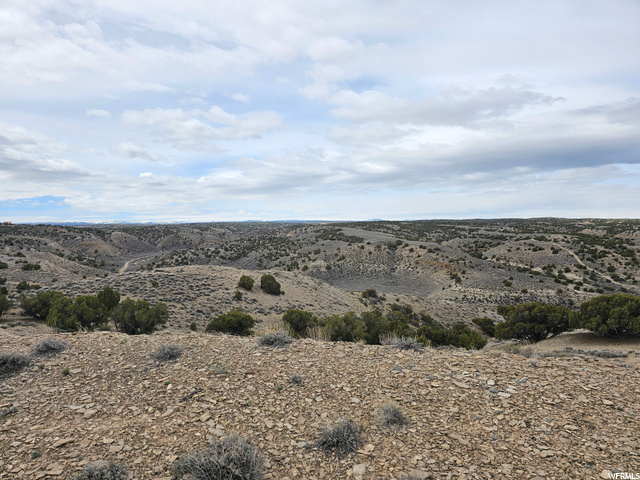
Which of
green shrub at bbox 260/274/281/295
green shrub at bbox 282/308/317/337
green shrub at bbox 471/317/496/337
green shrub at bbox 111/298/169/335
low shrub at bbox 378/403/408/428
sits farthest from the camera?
green shrub at bbox 260/274/281/295

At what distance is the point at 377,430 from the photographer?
495 centimetres

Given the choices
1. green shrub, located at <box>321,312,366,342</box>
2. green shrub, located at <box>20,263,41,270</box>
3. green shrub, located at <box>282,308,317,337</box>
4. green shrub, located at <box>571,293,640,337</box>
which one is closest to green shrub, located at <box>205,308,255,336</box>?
green shrub, located at <box>282,308,317,337</box>

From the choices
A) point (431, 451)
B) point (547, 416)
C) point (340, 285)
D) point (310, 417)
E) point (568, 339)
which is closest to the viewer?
point (431, 451)

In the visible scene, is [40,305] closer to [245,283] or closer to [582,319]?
[245,283]

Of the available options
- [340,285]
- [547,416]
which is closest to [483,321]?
[340,285]

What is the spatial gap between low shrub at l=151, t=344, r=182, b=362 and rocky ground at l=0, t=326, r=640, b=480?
194 mm

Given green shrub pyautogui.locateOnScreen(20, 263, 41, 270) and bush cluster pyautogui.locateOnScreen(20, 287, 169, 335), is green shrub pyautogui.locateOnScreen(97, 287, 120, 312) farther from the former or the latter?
green shrub pyautogui.locateOnScreen(20, 263, 41, 270)

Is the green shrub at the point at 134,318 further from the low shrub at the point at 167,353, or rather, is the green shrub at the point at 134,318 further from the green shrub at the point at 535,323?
the green shrub at the point at 535,323

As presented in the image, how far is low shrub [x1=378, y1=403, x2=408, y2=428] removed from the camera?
5.04 meters

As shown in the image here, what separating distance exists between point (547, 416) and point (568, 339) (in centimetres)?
1158

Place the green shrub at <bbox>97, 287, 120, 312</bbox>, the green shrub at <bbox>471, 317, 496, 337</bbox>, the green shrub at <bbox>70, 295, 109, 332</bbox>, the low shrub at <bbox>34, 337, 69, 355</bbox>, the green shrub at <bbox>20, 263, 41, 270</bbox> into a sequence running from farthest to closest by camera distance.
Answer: the green shrub at <bbox>20, 263, 41, 270</bbox> < the green shrub at <bbox>471, 317, 496, 337</bbox> < the green shrub at <bbox>97, 287, 120, 312</bbox> < the green shrub at <bbox>70, 295, 109, 332</bbox> < the low shrub at <bbox>34, 337, 69, 355</bbox>

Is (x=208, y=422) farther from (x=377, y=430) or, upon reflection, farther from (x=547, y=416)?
(x=547, y=416)

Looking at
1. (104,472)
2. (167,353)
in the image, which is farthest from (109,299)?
(104,472)

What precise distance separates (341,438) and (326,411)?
0.80 meters
